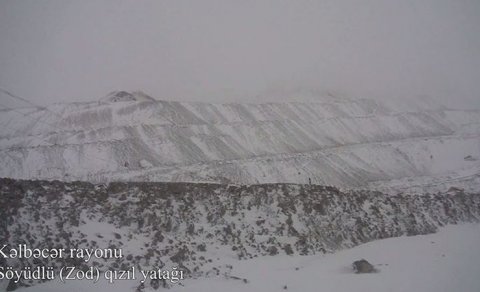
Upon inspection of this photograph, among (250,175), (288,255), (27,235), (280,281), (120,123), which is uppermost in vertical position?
(120,123)

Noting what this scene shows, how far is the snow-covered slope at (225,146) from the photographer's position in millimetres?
45156

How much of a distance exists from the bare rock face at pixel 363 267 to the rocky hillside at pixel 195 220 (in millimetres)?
2604

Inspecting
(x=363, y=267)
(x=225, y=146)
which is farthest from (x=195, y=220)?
(x=225, y=146)

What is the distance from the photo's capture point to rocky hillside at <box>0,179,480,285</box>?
12719 mm

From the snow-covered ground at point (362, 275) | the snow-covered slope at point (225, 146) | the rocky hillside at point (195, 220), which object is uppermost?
the snow-covered slope at point (225, 146)

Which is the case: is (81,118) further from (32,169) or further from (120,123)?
(32,169)

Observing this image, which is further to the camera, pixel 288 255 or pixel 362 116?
pixel 362 116

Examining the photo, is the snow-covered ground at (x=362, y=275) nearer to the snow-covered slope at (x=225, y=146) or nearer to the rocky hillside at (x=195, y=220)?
the rocky hillside at (x=195, y=220)

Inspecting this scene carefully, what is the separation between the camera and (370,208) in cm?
1814

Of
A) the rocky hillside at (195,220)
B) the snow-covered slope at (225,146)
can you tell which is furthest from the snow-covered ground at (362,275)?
the snow-covered slope at (225,146)

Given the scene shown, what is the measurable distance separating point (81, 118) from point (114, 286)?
46363mm

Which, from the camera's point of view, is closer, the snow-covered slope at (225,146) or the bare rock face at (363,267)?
the bare rock face at (363,267)

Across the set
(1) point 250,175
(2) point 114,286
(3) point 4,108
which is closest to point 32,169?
(3) point 4,108

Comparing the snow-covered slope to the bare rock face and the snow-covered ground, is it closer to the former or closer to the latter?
the snow-covered ground
